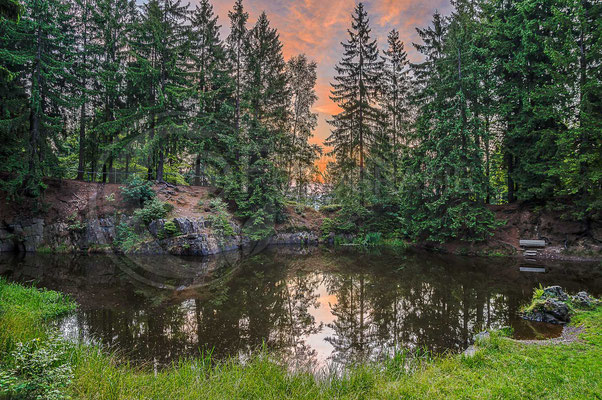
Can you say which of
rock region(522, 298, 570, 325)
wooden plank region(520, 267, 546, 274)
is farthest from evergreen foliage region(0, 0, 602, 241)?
rock region(522, 298, 570, 325)

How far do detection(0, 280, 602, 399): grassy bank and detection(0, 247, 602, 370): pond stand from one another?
36.3 inches

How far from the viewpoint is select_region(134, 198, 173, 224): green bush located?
14.2 m

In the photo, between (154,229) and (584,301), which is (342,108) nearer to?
(154,229)

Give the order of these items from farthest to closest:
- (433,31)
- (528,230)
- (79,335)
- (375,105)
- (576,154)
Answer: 1. (375,105)
2. (433,31)
3. (528,230)
4. (576,154)
5. (79,335)

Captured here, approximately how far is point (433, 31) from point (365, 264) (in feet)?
65.3

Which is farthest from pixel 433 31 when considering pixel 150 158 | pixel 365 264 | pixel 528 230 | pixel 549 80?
pixel 150 158

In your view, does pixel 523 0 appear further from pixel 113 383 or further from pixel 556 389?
pixel 113 383

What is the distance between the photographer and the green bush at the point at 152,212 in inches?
560

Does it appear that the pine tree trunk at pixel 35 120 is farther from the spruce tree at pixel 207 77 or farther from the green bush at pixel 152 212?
the spruce tree at pixel 207 77

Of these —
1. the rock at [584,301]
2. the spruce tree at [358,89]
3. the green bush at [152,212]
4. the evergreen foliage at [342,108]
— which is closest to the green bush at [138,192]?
the evergreen foliage at [342,108]

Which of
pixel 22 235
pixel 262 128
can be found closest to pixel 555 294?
pixel 262 128

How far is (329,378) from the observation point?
3.50 metres

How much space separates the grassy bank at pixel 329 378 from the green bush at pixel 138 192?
12.5m

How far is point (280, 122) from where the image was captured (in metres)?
23.6
